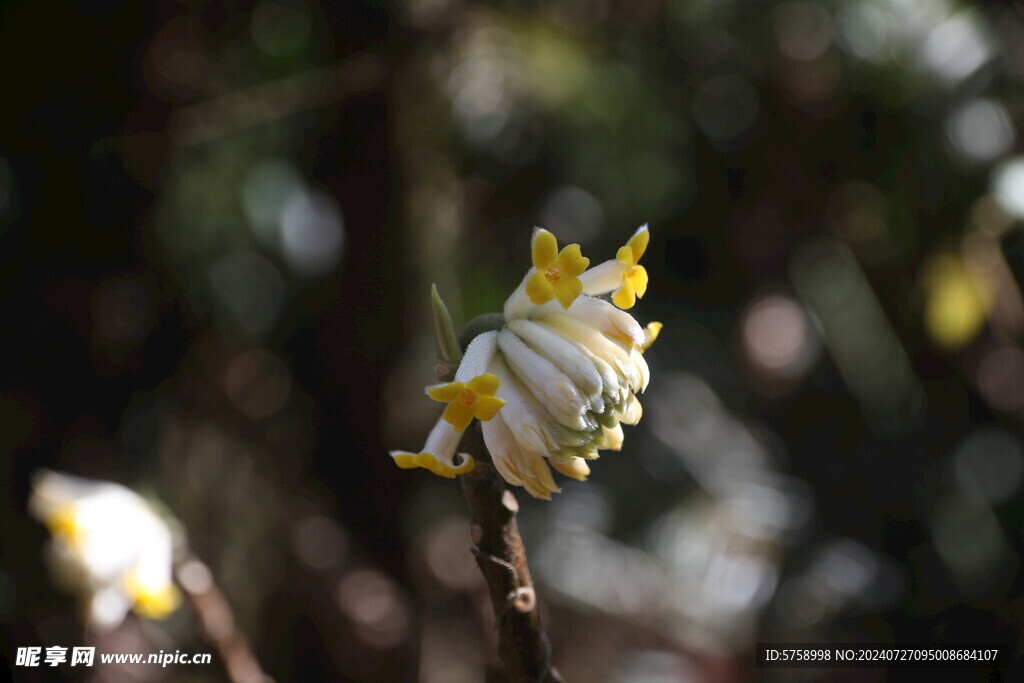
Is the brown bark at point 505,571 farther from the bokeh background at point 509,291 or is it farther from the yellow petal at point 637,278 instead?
the bokeh background at point 509,291

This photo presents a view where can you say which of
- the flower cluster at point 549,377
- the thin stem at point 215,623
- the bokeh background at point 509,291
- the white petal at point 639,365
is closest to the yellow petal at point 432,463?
the flower cluster at point 549,377

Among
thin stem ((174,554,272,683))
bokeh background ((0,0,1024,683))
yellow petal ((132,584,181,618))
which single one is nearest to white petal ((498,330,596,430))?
thin stem ((174,554,272,683))

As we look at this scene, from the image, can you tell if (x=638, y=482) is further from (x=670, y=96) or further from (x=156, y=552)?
(x=156, y=552)

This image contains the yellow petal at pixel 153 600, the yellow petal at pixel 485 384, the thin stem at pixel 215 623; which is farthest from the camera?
the yellow petal at pixel 153 600

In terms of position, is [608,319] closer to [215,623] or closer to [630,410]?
[630,410]

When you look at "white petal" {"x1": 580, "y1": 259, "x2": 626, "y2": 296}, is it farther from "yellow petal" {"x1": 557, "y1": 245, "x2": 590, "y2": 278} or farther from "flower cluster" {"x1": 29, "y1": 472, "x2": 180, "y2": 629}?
"flower cluster" {"x1": 29, "y1": 472, "x2": 180, "y2": 629}

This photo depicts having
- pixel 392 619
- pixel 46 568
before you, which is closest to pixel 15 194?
pixel 46 568

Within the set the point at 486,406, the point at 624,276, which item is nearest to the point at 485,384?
the point at 486,406

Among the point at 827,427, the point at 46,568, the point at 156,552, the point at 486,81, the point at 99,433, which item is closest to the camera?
the point at 156,552
